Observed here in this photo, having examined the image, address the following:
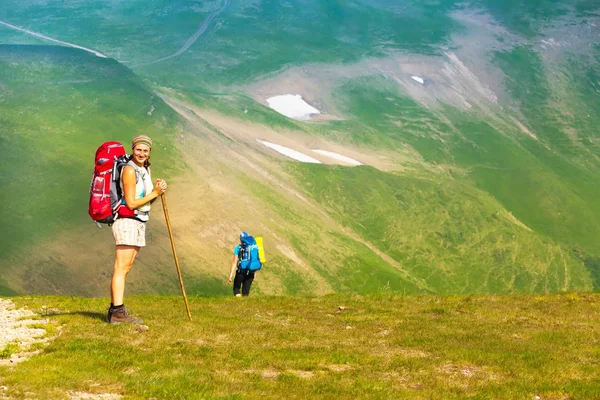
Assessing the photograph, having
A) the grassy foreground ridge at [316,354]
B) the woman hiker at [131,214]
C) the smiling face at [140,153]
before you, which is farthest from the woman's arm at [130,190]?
the grassy foreground ridge at [316,354]

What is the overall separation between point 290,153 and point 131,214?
477ft

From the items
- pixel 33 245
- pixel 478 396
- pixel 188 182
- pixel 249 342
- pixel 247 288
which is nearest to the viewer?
pixel 478 396

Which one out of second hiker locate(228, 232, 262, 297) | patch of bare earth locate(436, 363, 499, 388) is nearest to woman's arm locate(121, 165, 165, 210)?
patch of bare earth locate(436, 363, 499, 388)

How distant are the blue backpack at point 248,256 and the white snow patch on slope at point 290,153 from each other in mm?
128477

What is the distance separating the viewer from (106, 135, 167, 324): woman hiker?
17781 mm

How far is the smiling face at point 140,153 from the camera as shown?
1798 centimetres

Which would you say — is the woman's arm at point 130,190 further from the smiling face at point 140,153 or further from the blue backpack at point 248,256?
the blue backpack at point 248,256

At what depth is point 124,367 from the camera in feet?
46.5

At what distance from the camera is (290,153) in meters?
163

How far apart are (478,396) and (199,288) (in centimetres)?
8065

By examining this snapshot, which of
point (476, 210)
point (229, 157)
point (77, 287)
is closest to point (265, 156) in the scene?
point (229, 157)

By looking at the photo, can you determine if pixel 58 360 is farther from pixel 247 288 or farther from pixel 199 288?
pixel 199 288

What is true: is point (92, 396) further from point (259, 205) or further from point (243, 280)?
point (259, 205)

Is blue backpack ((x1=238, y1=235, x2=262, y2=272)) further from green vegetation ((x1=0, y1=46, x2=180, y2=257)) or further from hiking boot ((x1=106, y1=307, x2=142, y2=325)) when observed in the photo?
green vegetation ((x1=0, y1=46, x2=180, y2=257))
